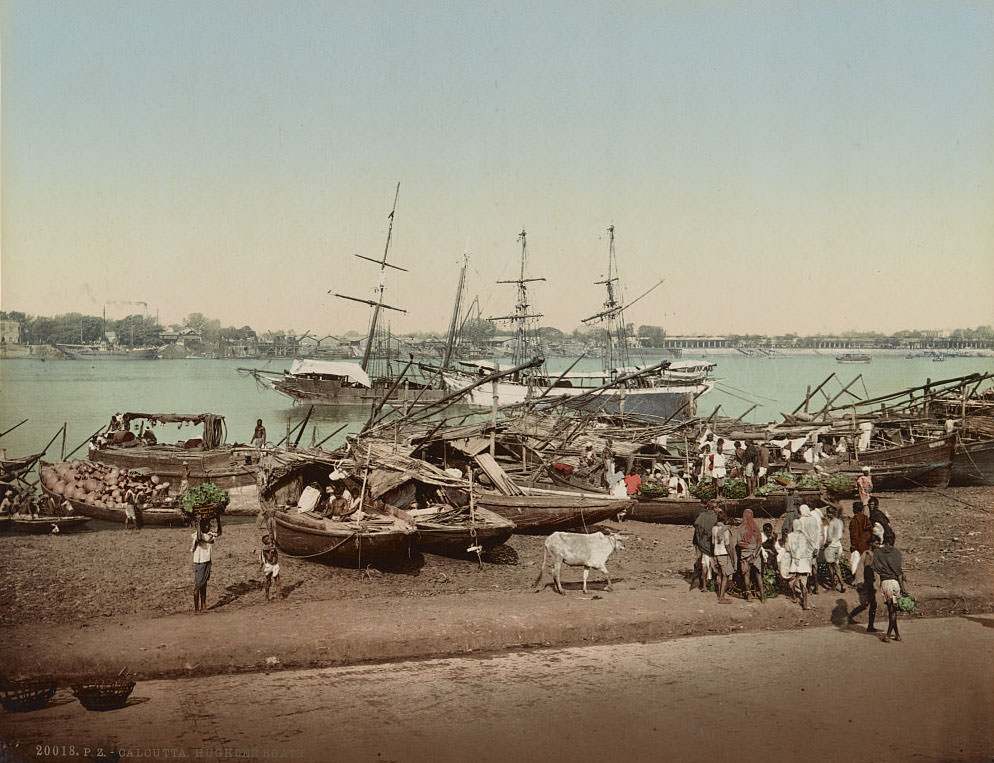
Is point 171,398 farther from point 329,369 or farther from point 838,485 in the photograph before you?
point 838,485

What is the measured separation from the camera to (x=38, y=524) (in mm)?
16016

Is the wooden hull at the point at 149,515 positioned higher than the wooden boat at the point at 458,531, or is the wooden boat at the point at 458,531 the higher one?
the wooden boat at the point at 458,531

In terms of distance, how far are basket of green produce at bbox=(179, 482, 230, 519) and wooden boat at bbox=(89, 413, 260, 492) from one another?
31.5 ft

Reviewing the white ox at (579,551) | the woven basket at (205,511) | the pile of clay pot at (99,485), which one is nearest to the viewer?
the woven basket at (205,511)

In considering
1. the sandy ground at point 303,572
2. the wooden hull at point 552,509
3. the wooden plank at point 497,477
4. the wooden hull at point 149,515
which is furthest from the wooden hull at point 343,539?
the wooden hull at point 149,515

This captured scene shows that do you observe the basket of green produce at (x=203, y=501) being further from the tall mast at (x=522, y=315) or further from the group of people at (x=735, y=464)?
the tall mast at (x=522, y=315)

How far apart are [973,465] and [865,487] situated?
7505mm

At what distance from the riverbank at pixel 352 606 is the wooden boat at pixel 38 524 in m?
1.40

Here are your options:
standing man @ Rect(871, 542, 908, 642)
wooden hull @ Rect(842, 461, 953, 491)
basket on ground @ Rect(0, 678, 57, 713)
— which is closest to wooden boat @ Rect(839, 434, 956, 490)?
wooden hull @ Rect(842, 461, 953, 491)

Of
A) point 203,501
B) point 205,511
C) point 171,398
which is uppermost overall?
point 203,501

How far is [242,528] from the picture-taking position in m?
16.4

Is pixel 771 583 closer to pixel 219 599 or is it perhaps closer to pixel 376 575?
pixel 376 575

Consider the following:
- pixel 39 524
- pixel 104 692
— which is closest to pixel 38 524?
pixel 39 524

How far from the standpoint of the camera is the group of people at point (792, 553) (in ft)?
31.4
